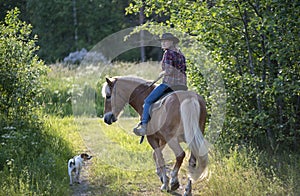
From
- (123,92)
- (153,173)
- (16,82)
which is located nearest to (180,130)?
(123,92)

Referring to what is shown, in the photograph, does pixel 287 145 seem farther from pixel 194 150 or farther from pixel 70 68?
pixel 70 68

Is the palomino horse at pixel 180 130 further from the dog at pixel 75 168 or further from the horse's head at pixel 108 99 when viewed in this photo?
the dog at pixel 75 168

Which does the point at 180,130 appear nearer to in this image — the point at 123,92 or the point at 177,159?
the point at 177,159

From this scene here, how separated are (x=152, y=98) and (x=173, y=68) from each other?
0.55 meters

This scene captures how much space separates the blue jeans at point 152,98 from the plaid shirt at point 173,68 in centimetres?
11

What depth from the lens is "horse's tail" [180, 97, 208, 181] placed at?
5.96m

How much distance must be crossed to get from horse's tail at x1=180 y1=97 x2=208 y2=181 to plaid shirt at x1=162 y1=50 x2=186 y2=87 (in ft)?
1.60

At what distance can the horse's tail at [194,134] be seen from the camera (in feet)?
19.6

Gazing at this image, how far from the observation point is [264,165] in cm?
691

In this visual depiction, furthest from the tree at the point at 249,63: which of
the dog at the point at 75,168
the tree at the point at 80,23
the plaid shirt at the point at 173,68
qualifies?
the tree at the point at 80,23

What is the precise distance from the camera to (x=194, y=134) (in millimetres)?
5965

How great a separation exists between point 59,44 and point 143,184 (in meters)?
28.3

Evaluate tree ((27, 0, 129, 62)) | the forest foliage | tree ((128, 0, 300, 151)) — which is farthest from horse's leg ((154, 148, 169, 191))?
tree ((27, 0, 129, 62))

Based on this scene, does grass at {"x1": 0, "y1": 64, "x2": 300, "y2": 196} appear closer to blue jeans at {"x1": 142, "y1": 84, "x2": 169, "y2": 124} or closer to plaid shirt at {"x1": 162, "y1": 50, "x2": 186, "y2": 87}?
blue jeans at {"x1": 142, "y1": 84, "x2": 169, "y2": 124}
